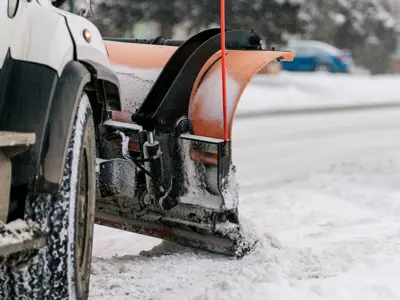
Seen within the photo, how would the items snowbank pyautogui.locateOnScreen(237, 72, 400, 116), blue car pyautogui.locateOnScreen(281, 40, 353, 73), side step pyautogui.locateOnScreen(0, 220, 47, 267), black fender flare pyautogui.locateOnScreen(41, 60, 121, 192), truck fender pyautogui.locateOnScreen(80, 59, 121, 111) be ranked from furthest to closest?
blue car pyautogui.locateOnScreen(281, 40, 353, 73), snowbank pyautogui.locateOnScreen(237, 72, 400, 116), truck fender pyautogui.locateOnScreen(80, 59, 121, 111), black fender flare pyautogui.locateOnScreen(41, 60, 121, 192), side step pyautogui.locateOnScreen(0, 220, 47, 267)

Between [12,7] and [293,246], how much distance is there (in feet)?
9.08

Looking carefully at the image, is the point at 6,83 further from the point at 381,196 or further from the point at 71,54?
the point at 381,196

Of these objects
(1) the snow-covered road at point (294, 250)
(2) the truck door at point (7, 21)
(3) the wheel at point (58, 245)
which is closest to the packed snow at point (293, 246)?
(1) the snow-covered road at point (294, 250)

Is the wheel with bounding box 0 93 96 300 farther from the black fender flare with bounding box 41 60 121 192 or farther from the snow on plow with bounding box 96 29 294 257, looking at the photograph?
the snow on plow with bounding box 96 29 294 257

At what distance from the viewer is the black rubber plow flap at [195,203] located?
465 centimetres

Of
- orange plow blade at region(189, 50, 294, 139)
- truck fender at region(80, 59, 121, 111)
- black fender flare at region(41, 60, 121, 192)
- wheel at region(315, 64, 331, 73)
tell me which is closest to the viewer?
black fender flare at region(41, 60, 121, 192)

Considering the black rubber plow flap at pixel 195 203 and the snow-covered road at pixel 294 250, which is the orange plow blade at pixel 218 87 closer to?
the black rubber plow flap at pixel 195 203

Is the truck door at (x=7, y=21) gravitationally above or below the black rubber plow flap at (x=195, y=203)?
above

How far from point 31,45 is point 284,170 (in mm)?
6944

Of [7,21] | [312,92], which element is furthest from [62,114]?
[312,92]

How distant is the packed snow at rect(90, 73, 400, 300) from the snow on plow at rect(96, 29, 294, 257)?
0.22 meters

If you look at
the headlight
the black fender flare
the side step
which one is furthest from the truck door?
the side step

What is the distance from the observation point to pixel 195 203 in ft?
15.6

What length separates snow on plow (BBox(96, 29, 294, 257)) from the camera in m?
4.67
